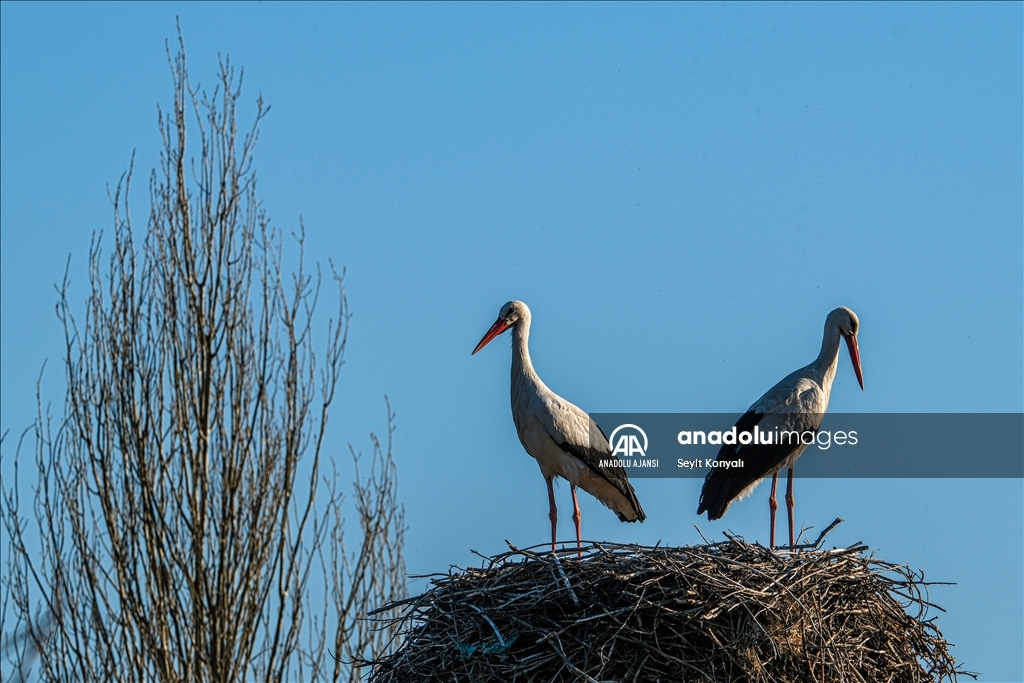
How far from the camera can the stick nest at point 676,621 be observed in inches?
234

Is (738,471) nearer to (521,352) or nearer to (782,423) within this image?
(782,423)

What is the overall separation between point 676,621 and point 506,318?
291 centimetres

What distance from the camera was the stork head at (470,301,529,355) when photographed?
855 centimetres

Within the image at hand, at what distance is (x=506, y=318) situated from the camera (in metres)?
8.55

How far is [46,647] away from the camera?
29.3 feet

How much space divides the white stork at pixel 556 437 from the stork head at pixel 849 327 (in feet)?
4.56

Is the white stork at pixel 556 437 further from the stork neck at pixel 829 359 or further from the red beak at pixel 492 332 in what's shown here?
the stork neck at pixel 829 359

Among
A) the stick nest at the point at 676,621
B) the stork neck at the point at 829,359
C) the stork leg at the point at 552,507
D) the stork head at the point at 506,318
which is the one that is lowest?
the stick nest at the point at 676,621

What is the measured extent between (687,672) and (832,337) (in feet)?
9.62

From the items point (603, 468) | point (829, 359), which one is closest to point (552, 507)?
point (603, 468)

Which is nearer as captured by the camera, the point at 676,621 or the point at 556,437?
the point at 676,621

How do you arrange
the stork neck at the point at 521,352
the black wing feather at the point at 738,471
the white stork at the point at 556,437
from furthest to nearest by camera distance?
1. the stork neck at the point at 521,352
2. the white stork at the point at 556,437
3. the black wing feather at the point at 738,471

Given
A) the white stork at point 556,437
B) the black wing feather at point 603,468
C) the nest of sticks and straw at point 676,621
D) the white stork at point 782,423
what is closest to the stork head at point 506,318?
the white stork at point 556,437

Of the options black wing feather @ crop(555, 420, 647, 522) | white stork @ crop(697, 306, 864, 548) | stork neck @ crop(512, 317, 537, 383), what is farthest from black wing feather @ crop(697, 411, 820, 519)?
stork neck @ crop(512, 317, 537, 383)
